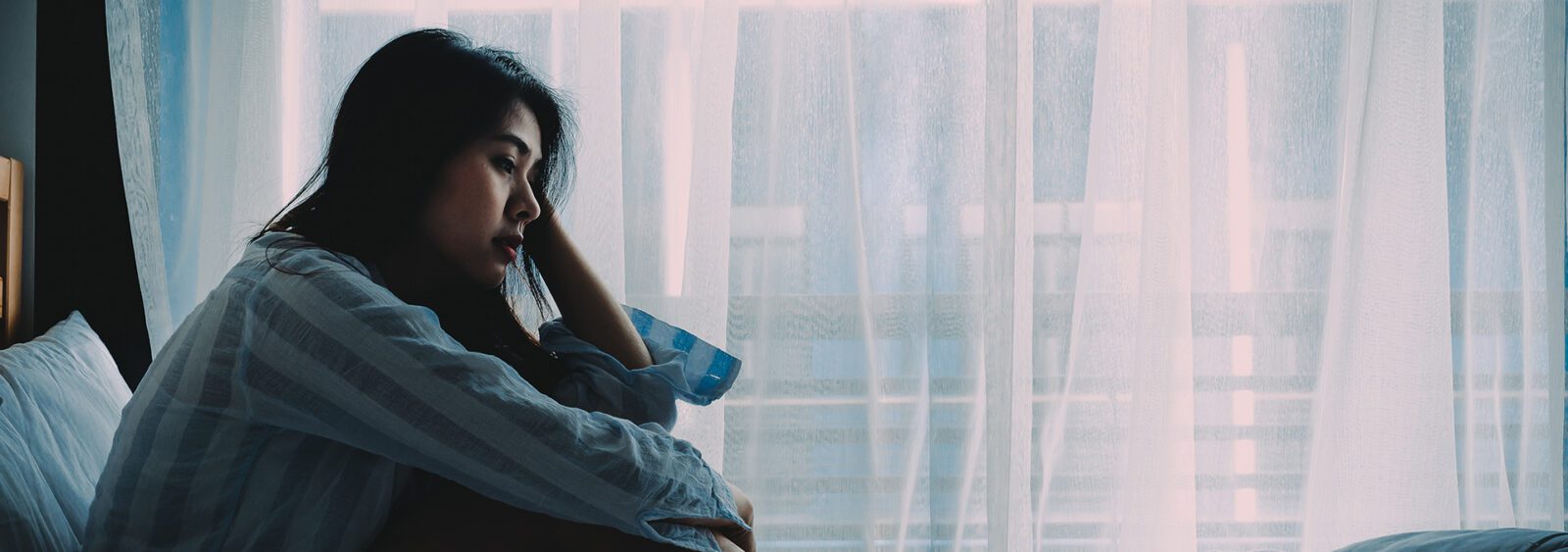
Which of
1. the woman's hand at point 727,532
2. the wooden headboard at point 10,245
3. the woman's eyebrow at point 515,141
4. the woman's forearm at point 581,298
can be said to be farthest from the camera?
the wooden headboard at point 10,245

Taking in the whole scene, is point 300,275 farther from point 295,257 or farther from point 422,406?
point 422,406

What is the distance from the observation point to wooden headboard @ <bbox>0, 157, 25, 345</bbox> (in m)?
1.41

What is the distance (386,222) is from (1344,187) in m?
1.51

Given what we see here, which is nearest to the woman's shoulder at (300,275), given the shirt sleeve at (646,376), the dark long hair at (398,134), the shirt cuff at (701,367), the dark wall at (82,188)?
the dark long hair at (398,134)

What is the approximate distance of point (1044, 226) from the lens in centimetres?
176

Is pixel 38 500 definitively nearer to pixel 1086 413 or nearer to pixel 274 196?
pixel 274 196

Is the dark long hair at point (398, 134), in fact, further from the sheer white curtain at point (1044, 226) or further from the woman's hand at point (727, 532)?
the sheer white curtain at point (1044, 226)

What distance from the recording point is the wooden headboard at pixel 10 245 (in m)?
1.41

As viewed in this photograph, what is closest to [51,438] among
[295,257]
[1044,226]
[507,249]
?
[295,257]

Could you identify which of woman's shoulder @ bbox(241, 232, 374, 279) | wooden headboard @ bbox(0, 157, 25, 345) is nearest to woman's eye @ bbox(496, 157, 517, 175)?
woman's shoulder @ bbox(241, 232, 374, 279)

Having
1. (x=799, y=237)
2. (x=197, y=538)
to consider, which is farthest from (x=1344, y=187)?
(x=197, y=538)

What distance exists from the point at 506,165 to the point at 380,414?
338 millimetres

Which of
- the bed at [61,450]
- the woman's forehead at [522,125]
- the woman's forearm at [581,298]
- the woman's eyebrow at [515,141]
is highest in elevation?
the woman's forehead at [522,125]

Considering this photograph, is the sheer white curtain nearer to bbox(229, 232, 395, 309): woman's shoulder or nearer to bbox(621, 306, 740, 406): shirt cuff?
bbox(621, 306, 740, 406): shirt cuff
